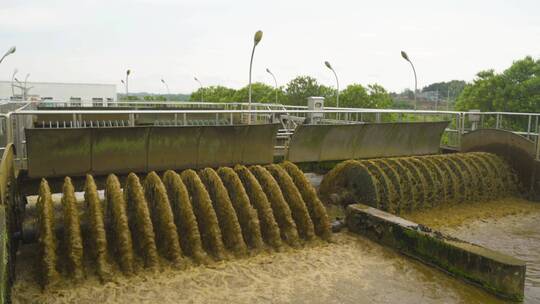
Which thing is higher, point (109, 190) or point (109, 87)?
point (109, 87)

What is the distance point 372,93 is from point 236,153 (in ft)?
113

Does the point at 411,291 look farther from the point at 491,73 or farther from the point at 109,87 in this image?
the point at 109,87

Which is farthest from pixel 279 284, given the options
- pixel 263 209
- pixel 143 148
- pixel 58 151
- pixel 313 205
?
pixel 58 151

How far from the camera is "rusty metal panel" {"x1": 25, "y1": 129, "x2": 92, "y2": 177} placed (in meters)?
6.93

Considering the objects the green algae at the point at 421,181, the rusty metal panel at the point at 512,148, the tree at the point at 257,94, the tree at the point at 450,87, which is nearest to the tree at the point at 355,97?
the tree at the point at 257,94

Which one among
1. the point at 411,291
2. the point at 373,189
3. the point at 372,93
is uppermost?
the point at 372,93

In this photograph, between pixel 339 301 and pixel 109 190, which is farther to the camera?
pixel 109 190

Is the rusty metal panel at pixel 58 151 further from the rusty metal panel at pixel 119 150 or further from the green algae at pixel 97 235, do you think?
the green algae at pixel 97 235

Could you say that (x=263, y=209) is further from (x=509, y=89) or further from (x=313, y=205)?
(x=509, y=89)

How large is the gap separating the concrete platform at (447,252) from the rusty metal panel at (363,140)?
6.75 feet

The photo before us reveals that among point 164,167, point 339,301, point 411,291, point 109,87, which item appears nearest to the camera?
point 339,301

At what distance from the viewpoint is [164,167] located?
8.11 meters

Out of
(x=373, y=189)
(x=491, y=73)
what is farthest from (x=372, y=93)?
(x=373, y=189)

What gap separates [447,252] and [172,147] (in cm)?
471
